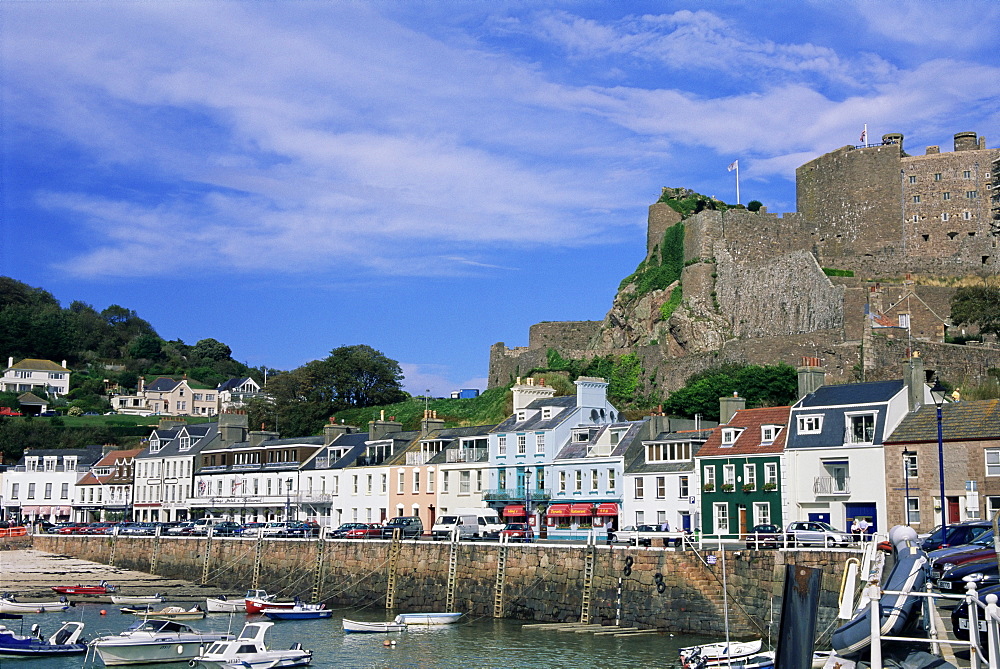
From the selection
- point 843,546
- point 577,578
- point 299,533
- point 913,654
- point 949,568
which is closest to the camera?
point 913,654

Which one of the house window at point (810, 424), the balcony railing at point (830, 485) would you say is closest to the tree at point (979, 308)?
the house window at point (810, 424)

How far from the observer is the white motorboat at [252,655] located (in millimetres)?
30875

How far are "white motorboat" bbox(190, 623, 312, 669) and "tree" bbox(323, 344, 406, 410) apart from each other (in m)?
54.8

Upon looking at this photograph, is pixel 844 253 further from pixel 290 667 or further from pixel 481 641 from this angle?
pixel 290 667

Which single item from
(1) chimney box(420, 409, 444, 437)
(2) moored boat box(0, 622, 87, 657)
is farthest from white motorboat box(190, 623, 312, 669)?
(1) chimney box(420, 409, 444, 437)

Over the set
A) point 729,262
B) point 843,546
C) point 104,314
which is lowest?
point 843,546

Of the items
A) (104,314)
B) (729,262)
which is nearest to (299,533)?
(729,262)

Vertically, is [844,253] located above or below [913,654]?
above

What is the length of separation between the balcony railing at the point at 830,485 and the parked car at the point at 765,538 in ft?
10.0

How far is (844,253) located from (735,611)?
51210mm

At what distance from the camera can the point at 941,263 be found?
73.4 m

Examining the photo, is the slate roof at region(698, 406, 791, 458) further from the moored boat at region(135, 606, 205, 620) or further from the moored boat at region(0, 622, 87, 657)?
the moored boat at region(0, 622, 87, 657)

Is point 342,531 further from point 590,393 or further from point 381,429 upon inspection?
point 381,429

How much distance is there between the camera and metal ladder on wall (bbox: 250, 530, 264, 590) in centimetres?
5028
